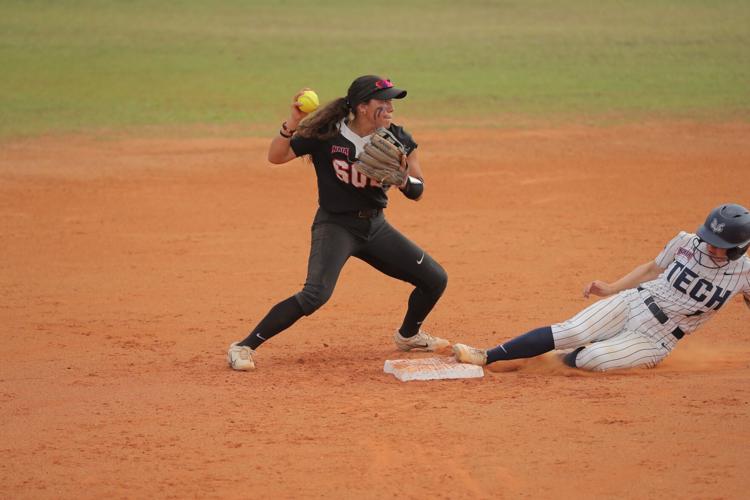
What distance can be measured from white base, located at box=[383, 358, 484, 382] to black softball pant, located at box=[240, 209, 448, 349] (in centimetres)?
52

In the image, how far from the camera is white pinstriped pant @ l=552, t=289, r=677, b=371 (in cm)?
636

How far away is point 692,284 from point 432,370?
1.54m

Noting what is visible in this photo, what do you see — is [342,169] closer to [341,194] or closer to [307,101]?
[341,194]

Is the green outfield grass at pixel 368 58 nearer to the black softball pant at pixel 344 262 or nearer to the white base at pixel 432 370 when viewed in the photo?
the black softball pant at pixel 344 262

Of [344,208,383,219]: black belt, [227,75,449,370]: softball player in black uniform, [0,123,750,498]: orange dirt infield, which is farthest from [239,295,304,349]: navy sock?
[344,208,383,219]: black belt

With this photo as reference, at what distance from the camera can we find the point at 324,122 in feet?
21.2

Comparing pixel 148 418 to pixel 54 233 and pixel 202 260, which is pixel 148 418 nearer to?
pixel 202 260

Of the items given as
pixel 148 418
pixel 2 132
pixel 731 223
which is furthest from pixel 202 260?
pixel 2 132

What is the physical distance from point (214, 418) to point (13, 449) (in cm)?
98

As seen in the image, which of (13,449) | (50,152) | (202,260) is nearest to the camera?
(13,449)

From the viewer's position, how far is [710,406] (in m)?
5.60

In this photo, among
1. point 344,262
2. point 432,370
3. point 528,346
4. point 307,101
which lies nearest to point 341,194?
point 344,262

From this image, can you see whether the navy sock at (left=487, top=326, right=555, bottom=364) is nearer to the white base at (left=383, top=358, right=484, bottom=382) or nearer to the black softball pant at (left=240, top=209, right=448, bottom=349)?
the white base at (left=383, top=358, right=484, bottom=382)

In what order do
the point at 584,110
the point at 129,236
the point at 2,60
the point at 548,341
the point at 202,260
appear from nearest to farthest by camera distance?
the point at 548,341 → the point at 202,260 → the point at 129,236 → the point at 584,110 → the point at 2,60
